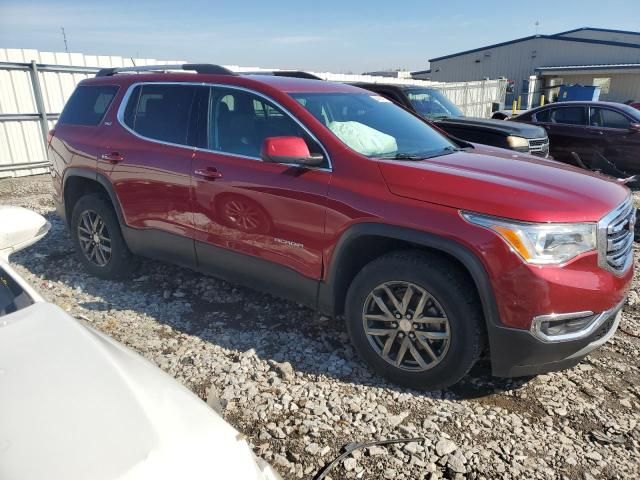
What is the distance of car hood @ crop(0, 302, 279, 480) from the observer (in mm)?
1272

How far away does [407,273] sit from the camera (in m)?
2.78

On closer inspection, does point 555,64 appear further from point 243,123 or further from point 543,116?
point 243,123

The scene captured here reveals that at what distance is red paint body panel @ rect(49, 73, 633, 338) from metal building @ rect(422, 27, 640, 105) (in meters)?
35.8

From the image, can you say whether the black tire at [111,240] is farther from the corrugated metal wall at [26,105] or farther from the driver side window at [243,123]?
the corrugated metal wall at [26,105]

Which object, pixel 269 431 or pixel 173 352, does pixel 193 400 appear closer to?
pixel 269 431

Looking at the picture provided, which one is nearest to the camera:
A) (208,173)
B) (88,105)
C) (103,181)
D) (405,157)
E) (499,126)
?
(405,157)

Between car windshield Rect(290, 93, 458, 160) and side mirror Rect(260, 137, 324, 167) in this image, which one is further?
car windshield Rect(290, 93, 458, 160)

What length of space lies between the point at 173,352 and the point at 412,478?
6.13 feet

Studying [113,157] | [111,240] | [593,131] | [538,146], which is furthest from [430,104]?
[111,240]

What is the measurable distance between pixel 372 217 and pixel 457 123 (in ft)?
19.4

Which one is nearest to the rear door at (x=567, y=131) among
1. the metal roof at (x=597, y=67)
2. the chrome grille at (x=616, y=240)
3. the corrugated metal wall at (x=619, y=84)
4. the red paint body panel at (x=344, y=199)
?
the red paint body panel at (x=344, y=199)

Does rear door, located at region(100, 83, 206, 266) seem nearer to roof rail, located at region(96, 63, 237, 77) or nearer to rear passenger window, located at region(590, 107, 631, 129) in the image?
roof rail, located at region(96, 63, 237, 77)

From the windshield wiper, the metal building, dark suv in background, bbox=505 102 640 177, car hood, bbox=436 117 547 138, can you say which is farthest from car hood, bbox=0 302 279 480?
the metal building

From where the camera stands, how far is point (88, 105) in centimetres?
459
